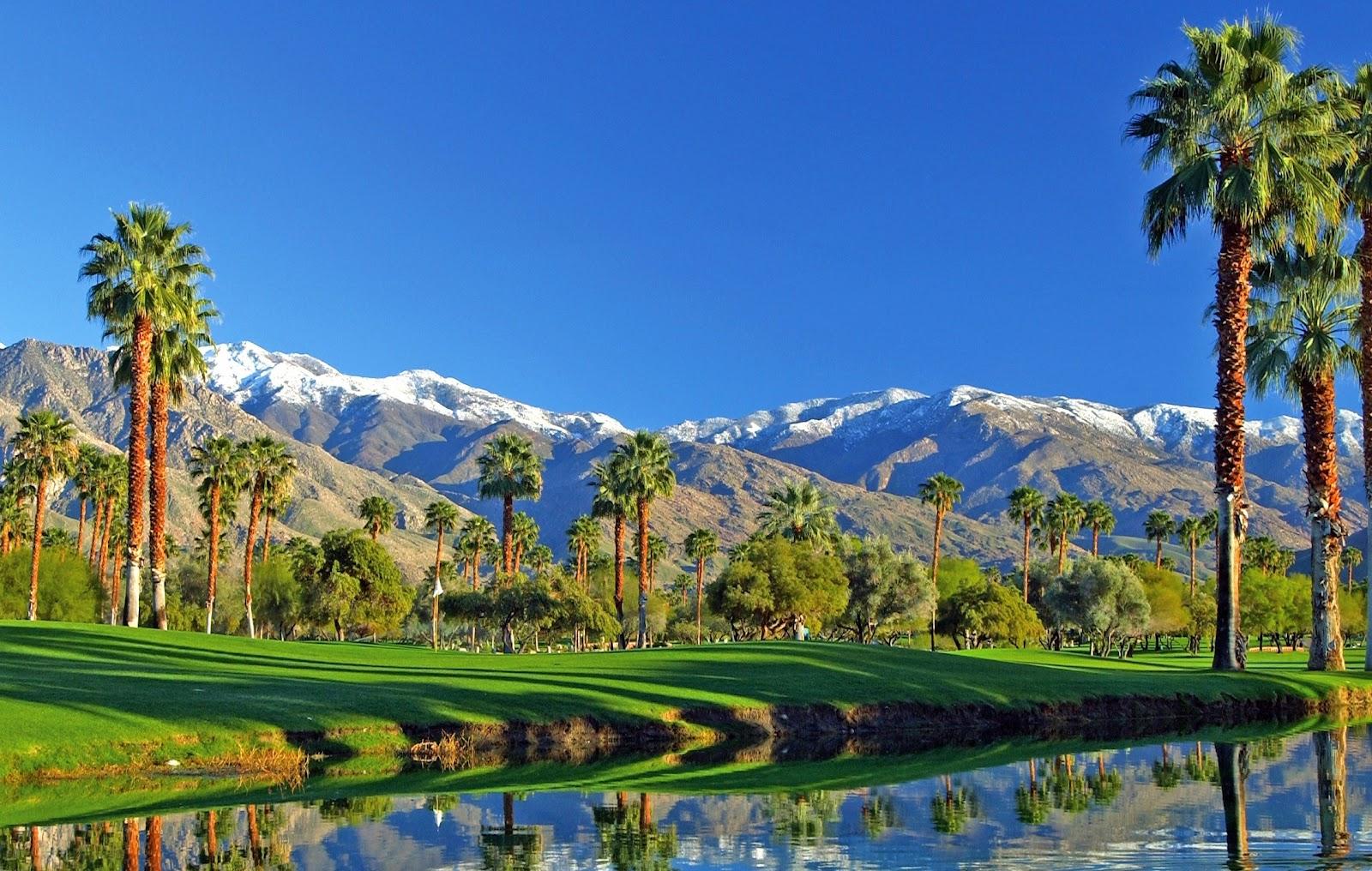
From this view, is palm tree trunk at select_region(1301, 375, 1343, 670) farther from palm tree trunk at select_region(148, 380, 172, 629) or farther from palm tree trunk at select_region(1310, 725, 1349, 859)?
palm tree trunk at select_region(148, 380, 172, 629)

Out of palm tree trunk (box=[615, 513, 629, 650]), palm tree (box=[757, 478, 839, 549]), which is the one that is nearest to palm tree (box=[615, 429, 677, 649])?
palm tree trunk (box=[615, 513, 629, 650])

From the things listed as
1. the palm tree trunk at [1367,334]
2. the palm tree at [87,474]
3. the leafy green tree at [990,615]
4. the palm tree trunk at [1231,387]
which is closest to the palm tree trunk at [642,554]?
the leafy green tree at [990,615]

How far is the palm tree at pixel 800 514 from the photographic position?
358 feet

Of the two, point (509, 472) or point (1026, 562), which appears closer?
point (509, 472)

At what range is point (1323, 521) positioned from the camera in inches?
1923

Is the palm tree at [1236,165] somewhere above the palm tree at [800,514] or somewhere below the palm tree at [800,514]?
above

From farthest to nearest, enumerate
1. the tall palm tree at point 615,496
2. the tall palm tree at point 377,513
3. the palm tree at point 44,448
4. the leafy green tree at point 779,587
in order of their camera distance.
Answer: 1. the tall palm tree at point 377,513
2. the palm tree at point 44,448
3. the tall palm tree at point 615,496
4. the leafy green tree at point 779,587

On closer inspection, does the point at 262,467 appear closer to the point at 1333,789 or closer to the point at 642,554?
the point at 642,554

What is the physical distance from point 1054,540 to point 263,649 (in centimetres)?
12568

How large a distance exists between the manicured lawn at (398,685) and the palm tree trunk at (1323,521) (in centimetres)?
165

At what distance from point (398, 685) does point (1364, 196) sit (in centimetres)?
3652

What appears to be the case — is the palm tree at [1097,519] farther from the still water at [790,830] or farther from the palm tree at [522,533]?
the still water at [790,830]

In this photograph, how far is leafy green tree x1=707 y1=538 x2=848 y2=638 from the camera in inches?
3433

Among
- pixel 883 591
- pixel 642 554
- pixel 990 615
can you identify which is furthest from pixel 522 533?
pixel 642 554
